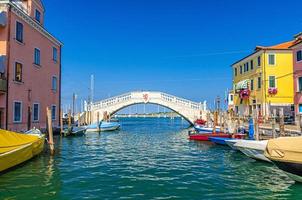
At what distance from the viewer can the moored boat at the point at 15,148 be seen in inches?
351

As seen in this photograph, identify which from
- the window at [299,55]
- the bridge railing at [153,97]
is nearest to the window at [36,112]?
the bridge railing at [153,97]

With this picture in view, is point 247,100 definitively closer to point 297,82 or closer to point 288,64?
point 288,64

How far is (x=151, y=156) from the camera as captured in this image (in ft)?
43.2

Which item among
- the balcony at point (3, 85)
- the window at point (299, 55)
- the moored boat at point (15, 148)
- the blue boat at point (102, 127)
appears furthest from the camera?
the blue boat at point (102, 127)

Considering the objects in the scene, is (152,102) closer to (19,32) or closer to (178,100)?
(178,100)

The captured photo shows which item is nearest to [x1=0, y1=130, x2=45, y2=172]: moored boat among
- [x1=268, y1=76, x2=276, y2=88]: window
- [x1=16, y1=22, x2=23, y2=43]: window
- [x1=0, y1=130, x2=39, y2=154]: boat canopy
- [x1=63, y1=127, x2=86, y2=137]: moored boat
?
Result: [x1=0, y1=130, x2=39, y2=154]: boat canopy

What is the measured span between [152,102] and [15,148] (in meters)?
26.8

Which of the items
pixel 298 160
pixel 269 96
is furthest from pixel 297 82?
pixel 298 160

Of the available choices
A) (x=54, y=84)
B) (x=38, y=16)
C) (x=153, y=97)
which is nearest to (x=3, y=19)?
(x=38, y=16)

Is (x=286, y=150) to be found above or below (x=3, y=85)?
below

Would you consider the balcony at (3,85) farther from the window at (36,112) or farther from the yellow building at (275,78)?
the yellow building at (275,78)

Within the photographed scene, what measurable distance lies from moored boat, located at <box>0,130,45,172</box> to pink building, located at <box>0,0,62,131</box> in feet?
18.3

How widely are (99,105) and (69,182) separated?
28.2 metres

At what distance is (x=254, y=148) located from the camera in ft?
36.7
